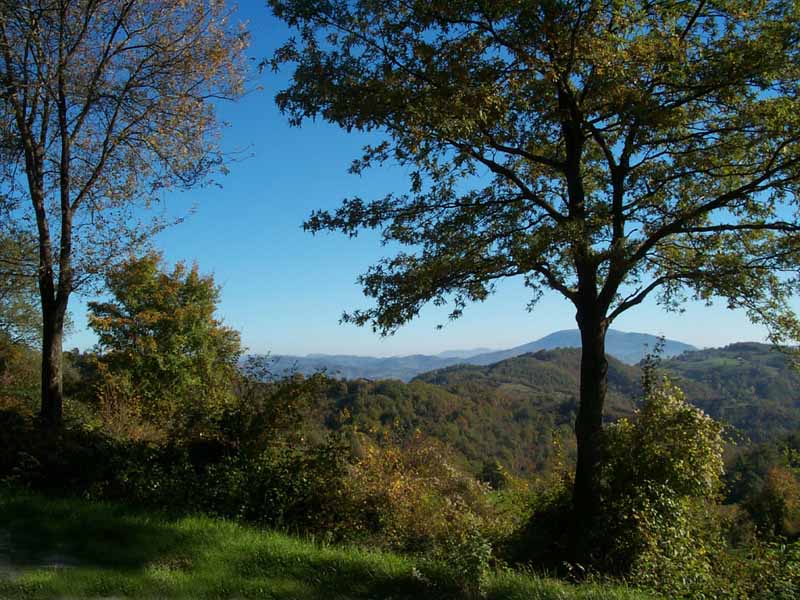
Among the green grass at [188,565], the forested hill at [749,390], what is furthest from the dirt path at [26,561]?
the forested hill at [749,390]

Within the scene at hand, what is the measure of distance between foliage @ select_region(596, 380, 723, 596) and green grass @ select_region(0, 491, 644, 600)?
269 centimetres

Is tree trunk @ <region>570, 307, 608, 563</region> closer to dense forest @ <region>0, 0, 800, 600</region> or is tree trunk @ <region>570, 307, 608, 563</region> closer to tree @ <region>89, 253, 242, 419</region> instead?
dense forest @ <region>0, 0, 800, 600</region>

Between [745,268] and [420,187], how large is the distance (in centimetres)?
479

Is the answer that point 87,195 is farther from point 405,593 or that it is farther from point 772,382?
point 772,382

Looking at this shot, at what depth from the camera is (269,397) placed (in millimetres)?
7582

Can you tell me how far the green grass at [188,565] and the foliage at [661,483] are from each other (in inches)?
106

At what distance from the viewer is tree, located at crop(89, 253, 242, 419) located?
2098 cm

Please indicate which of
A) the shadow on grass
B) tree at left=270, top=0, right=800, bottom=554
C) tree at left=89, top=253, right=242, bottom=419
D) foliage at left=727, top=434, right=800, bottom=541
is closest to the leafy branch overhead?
tree at left=270, top=0, right=800, bottom=554

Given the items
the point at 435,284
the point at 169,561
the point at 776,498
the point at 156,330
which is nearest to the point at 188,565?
the point at 169,561

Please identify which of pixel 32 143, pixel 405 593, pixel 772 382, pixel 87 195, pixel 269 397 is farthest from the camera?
pixel 772 382

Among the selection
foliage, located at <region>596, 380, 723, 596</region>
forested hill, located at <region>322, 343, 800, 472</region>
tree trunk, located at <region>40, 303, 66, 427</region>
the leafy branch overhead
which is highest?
the leafy branch overhead

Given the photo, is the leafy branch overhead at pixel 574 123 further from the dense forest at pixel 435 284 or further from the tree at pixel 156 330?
the tree at pixel 156 330

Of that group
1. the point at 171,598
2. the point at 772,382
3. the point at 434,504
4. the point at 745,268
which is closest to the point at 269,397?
the point at 434,504

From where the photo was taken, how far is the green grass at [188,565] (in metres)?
4.29
